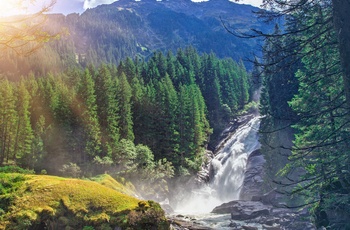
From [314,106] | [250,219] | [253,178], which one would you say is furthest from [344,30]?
[253,178]

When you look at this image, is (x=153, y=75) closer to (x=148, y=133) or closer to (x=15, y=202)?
(x=148, y=133)

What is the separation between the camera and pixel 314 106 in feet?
49.2

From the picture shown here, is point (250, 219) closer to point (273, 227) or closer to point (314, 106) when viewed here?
point (273, 227)

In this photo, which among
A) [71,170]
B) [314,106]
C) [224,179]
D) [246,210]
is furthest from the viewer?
[224,179]

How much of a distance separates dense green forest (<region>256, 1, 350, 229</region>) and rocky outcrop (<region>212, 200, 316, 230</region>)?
2.13 metres

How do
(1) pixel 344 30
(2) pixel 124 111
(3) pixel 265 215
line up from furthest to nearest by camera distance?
(2) pixel 124 111, (3) pixel 265 215, (1) pixel 344 30

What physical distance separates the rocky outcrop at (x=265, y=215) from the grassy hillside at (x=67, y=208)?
11.6 meters

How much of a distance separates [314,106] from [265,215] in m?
17.0

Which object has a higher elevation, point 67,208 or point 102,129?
point 102,129

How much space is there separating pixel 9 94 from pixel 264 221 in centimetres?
3610

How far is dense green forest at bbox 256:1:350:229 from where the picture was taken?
5816mm

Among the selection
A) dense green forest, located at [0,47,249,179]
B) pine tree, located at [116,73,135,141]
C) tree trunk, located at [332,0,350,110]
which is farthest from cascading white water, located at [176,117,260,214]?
tree trunk, located at [332,0,350,110]

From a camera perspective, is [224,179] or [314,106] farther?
[224,179]

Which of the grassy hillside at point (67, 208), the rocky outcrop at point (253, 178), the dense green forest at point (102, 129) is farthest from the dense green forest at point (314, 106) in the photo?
the dense green forest at point (102, 129)
